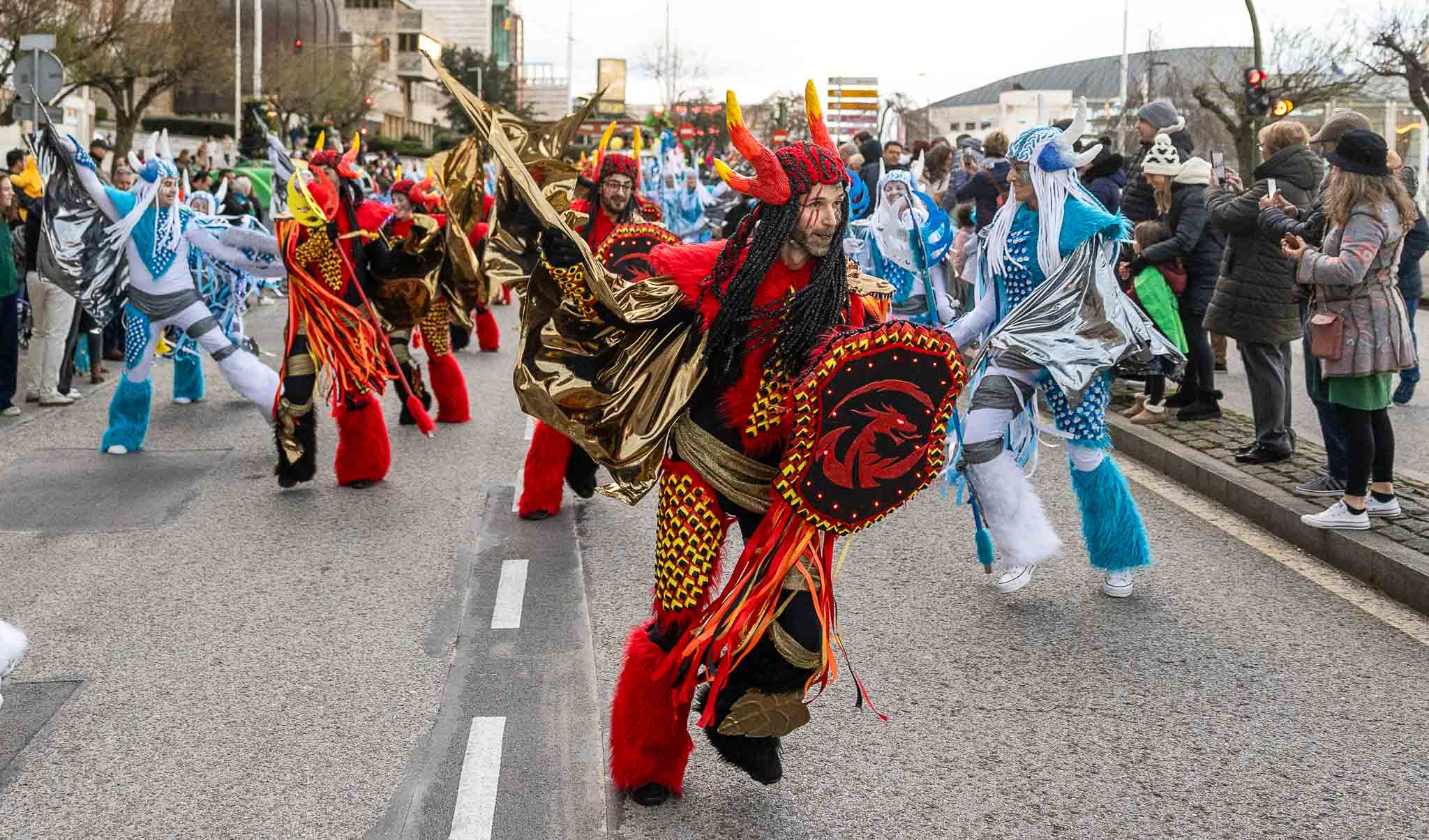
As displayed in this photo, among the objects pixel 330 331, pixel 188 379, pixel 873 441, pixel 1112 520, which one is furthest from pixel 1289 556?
Answer: pixel 188 379

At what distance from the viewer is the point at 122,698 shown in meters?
4.74

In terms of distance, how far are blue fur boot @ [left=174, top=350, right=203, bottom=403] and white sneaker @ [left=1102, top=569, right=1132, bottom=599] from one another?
25.3ft

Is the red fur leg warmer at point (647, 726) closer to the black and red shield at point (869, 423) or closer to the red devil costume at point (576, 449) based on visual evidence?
the black and red shield at point (869, 423)

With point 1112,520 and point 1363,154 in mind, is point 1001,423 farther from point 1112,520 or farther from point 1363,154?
point 1363,154

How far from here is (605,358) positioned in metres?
4.10

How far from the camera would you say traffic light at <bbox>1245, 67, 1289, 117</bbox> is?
2202 centimetres

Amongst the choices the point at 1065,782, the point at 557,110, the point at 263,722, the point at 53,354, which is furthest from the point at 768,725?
the point at 557,110

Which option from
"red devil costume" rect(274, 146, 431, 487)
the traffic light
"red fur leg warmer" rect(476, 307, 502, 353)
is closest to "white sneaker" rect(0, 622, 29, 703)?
"red devil costume" rect(274, 146, 431, 487)

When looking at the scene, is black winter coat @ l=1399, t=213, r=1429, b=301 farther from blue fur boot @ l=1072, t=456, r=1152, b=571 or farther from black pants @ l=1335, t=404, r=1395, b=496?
blue fur boot @ l=1072, t=456, r=1152, b=571

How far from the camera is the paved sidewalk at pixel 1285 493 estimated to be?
6.09 m

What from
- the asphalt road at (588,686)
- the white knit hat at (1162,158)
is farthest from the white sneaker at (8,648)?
the white knit hat at (1162,158)

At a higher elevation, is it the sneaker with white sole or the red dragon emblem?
the red dragon emblem

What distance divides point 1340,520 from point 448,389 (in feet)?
20.1

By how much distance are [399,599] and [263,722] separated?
57.7 inches
